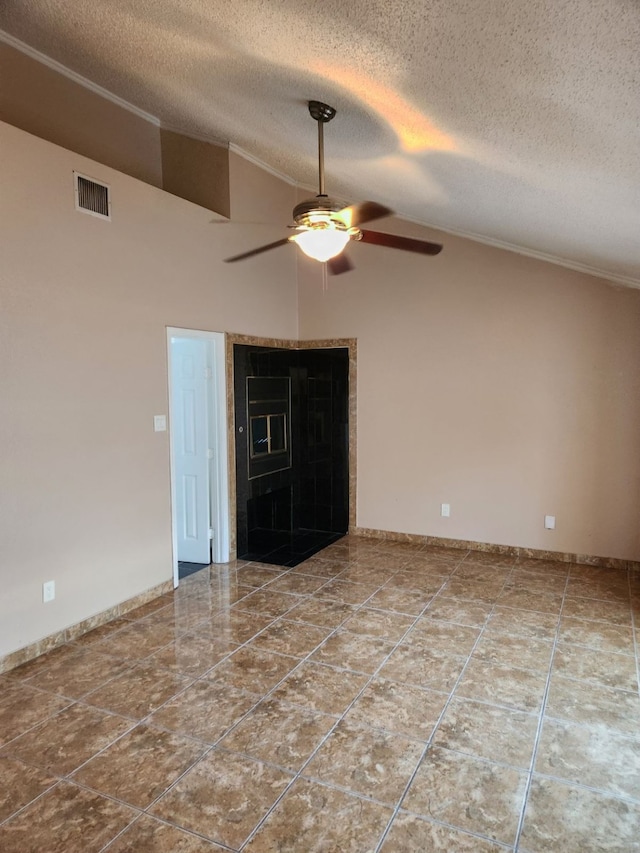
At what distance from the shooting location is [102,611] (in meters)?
3.64

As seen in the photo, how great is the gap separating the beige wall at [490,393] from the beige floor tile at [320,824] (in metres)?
3.43

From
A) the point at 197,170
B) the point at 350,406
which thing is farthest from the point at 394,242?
the point at 350,406

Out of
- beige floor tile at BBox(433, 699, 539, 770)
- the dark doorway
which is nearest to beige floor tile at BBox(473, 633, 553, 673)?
beige floor tile at BBox(433, 699, 539, 770)

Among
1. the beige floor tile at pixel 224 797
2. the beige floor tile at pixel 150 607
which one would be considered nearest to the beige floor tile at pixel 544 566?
the beige floor tile at pixel 150 607

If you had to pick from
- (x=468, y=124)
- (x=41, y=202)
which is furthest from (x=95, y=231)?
(x=468, y=124)

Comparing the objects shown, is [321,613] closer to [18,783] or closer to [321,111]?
[18,783]

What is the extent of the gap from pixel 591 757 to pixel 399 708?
33.6 inches

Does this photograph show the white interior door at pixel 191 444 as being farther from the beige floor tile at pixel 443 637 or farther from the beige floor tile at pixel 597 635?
the beige floor tile at pixel 597 635

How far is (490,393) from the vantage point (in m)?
5.00

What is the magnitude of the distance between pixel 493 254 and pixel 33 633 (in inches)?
182

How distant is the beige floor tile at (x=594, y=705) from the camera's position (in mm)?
2564

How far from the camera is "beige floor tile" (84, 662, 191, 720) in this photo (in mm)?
2688

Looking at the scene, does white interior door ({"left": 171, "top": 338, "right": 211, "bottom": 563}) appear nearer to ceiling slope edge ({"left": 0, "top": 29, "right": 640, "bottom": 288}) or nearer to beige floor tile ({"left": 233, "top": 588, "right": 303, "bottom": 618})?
beige floor tile ({"left": 233, "top": 588, "right": 303, "bottom": 618})

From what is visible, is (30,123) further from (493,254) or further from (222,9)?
(493,254)
